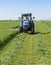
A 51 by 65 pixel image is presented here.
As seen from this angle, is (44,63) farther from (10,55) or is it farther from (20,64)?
(10,55)

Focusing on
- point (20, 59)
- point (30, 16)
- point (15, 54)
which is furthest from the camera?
point (30, 16)

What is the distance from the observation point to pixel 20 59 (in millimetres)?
12820

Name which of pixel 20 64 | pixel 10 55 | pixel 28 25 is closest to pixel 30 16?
pixel 28 25

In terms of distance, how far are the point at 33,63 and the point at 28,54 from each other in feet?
8.00

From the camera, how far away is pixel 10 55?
534 inches

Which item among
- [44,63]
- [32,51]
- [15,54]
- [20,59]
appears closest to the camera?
[44,63]

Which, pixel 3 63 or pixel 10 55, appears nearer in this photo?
pixel 3 63

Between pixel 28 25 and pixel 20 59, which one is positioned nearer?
pixel 20 59

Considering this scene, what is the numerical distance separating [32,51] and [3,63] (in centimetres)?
393

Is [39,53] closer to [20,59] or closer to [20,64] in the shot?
[20,59]

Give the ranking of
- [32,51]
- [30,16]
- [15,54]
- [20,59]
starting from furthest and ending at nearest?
[30,16]
[32,51]
[15,54]
[20,59]

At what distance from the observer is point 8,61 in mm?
11945

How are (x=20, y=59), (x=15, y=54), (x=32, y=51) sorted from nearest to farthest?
(x=20, y=59) → (x=15, y=54) → (x=32, y=51)

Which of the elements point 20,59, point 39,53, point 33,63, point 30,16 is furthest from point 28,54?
point 30,16
